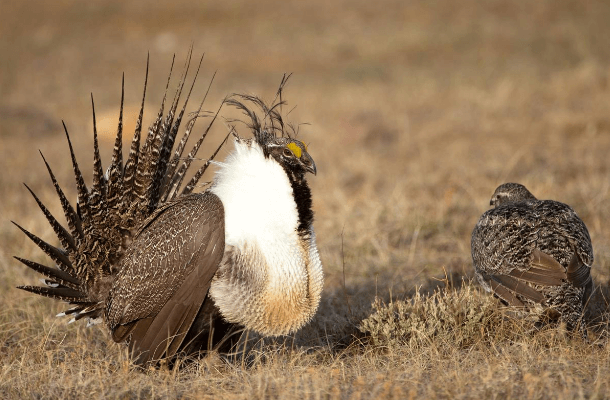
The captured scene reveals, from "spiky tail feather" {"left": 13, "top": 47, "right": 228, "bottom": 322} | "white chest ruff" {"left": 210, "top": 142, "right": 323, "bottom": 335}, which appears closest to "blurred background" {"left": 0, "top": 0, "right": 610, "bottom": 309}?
"spiky tail feather" {"left": 13, "top": 47, "right": 228, "bottom": 322}

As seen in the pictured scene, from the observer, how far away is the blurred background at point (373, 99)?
5594 millimetres

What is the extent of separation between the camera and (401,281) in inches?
180

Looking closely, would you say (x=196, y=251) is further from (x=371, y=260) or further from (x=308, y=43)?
(x=308, y=43)

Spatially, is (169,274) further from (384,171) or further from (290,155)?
(384,171)

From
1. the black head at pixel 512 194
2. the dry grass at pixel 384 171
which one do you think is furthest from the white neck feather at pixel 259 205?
the black head at pixel 512 194

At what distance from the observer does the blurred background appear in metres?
5.59

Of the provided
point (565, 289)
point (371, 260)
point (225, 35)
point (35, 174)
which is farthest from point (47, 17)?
point (565, 289)

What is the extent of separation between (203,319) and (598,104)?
306 inches

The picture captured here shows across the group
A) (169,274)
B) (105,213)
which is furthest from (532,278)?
(105,213)

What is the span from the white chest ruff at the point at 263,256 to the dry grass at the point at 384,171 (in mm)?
236

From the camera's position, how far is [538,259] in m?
3.46

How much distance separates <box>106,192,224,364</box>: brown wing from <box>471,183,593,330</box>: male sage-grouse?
1.46 metres

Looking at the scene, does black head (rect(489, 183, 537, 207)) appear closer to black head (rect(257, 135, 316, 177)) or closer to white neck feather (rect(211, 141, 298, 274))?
black head (rect(257, 135, 316, 177))

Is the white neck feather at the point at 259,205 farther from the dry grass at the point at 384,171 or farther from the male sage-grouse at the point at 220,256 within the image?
the dry grass at the point at 384,171
